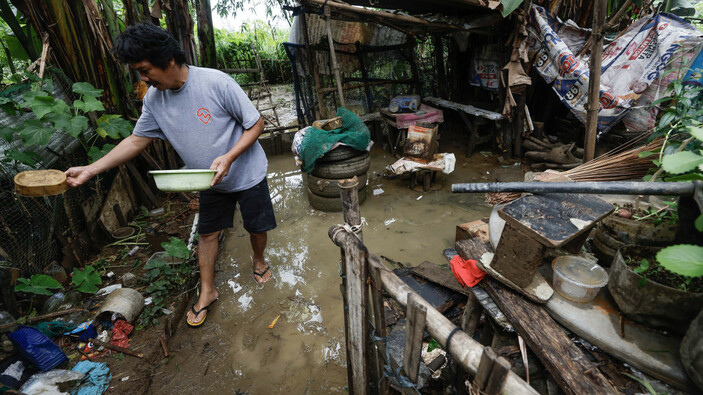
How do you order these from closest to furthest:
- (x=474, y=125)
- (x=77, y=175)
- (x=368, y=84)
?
(x=77, y=175), (x=474, y=125), (x=368, y=84)

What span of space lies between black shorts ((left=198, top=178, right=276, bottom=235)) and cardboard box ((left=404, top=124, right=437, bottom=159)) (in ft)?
9.91

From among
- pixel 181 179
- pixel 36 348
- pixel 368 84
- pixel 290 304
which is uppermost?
pixel 368 84

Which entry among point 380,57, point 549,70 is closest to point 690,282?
point 549,70

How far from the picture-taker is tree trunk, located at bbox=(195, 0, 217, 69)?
19.1ft

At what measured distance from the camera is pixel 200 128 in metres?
2.36

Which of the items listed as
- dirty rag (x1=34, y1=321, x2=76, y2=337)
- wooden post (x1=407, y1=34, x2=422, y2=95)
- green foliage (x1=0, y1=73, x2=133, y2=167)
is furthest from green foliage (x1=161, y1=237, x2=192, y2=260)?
wooden post (x1=407, y1=34, x2=422, y2=95)

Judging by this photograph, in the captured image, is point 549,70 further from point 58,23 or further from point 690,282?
point 58,23

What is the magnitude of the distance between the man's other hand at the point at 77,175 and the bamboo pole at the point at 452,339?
204 cm

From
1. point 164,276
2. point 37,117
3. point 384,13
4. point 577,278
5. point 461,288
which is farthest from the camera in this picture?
point 384,13

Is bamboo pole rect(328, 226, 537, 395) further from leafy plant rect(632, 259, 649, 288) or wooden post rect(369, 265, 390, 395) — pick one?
leafy plant rect(632, 259, 649, 288)

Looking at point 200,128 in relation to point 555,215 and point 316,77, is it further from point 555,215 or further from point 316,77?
point 316,77

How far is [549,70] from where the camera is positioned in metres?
5.25

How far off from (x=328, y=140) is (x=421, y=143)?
170 centimetres

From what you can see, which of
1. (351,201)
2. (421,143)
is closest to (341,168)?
(421,143)
